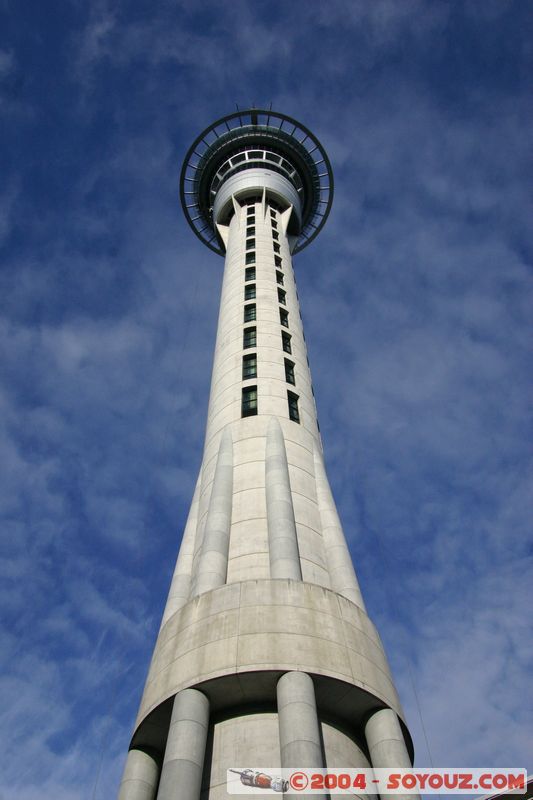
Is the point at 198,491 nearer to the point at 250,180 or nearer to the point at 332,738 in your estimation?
the point at 332,738

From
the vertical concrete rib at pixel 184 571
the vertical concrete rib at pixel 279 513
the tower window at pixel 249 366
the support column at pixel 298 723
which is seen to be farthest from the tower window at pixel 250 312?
the support column at pixel 298 723

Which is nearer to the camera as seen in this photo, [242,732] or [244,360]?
[242,732]

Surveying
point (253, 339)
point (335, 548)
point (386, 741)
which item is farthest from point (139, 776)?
point (253, 339)

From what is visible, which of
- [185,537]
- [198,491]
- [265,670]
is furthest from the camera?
[198,491]

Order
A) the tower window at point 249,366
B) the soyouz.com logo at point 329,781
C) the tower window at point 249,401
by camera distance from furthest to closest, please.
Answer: the tower window at point 249,366
the tower window at point 249,401
the soyouz.com logo at point 329,781

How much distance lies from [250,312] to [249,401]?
10319 millimetres

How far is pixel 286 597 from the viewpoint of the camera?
25.2 metres

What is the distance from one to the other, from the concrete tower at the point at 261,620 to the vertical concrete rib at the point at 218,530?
70mm

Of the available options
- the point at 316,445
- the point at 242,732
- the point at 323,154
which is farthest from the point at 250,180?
the point at 242,732

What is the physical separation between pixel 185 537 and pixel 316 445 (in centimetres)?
916

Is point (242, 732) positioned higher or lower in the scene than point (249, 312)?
lower

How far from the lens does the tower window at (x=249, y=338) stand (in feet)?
145

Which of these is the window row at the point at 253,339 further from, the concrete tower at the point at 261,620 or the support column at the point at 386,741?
the support column at the point at 386,741

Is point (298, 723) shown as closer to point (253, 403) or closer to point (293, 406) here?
point (253, 403)
